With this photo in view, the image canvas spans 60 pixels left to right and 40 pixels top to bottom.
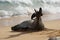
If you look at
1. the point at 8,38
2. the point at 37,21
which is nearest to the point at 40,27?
the point at 37,21

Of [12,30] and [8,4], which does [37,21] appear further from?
[8,4]

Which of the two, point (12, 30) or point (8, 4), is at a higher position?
point (8, 4)

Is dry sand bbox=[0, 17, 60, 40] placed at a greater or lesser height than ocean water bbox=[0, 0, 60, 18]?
lesser

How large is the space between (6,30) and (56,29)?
153 centimetres

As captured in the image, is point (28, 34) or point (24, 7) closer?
point (28, 34)

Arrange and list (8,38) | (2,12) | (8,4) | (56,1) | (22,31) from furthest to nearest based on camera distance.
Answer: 1. (56,1)
2. (8,4)
3. (2,12)
4. (22,31)
5. (8,38)

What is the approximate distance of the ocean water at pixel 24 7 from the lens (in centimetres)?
1133

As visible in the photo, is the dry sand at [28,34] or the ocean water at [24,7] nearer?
the dry sand at [28,34]

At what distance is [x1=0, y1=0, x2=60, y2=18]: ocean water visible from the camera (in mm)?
11327

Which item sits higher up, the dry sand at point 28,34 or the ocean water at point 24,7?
the ocean water at point 24,7

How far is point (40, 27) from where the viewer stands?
7031 mm

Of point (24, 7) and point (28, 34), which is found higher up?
point (24, 7)

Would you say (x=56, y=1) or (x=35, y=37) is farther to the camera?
(x=56, y=1)

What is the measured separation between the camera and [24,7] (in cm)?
1295
